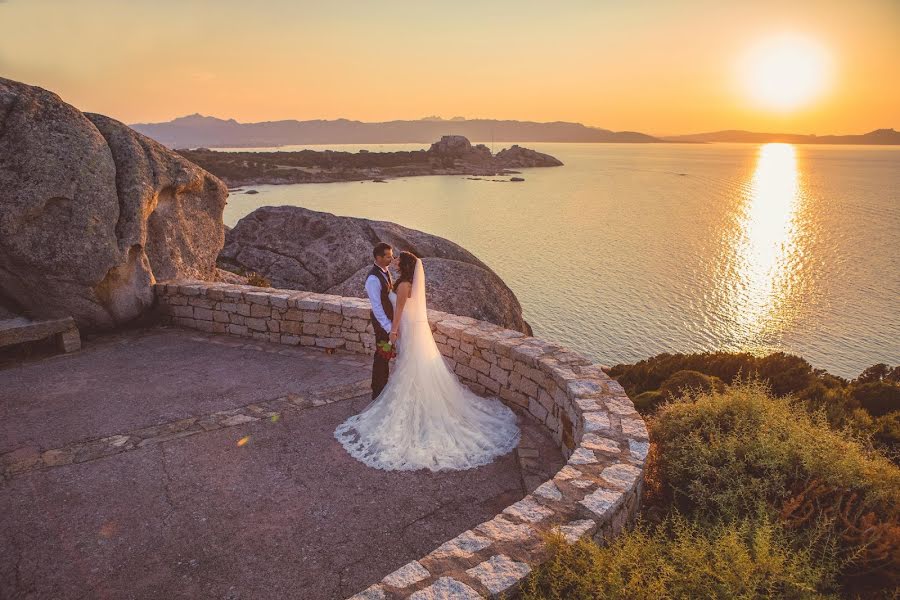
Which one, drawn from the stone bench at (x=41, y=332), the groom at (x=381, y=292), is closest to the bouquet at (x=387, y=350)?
the groom at (x=381, y=292)

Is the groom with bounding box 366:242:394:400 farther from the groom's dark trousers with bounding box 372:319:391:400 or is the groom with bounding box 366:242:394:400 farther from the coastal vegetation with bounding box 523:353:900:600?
the coastal vegetation with bounding box 523:353:900:600

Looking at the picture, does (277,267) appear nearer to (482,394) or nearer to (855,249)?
(482,394)

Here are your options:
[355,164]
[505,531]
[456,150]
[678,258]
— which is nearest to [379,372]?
[505,531]

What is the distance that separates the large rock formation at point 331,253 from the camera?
577 inches

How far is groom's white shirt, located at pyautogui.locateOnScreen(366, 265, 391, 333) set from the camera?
662cm

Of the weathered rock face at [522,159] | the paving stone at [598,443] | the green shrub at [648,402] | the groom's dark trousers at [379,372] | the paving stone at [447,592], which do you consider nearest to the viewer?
the paving stone at [447,592]

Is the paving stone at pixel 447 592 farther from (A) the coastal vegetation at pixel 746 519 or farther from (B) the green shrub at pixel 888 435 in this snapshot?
(B) the green shrub at pixel 888 435

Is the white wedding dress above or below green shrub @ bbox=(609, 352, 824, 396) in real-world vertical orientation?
above

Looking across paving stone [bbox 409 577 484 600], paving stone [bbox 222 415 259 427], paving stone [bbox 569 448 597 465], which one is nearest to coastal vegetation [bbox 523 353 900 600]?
paving stone [bbox 409 577 484 600]

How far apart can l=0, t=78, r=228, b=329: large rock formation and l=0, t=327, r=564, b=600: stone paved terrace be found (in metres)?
1.58

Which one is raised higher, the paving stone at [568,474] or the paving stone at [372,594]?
the paving stone at [568,474]

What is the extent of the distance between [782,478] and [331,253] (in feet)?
44.1

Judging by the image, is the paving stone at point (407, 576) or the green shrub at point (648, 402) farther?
the green shrub at point (648, 402)

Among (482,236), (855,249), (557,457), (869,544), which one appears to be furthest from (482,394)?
(855,249)
